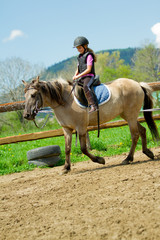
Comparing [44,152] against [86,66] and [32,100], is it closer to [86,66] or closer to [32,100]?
[32,100]

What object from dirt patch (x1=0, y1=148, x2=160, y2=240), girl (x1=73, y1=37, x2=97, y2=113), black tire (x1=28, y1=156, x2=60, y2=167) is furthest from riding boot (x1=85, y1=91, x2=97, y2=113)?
black tire (x1=28, y1=156, x2=60, y2=167)

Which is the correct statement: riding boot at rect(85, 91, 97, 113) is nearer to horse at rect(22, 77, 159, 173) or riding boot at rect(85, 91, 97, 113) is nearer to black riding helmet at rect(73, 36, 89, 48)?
horse at rect(22, 77, 159, 173)

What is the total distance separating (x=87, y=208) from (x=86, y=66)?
3187 mm

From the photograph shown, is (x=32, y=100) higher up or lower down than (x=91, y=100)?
higher up

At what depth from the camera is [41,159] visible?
6824mm

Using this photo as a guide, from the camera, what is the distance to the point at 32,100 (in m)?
5.09

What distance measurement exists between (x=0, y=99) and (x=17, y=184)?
85.9 feet

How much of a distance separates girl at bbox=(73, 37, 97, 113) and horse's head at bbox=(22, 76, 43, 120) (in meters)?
0.87

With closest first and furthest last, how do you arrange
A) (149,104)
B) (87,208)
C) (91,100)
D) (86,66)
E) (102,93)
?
1. (87,208)
2. (91,100)
3. (86,66)
4. (102,93)
5. (149,104)

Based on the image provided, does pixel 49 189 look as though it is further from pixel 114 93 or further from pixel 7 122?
pixel 7 122

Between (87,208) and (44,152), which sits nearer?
(87,208)

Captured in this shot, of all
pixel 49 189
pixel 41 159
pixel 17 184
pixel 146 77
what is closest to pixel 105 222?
pixel 49 189

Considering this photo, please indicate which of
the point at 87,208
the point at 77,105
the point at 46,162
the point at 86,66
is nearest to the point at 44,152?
the point at 46,162

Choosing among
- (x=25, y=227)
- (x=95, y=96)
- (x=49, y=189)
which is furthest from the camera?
(x=95, y=96)
